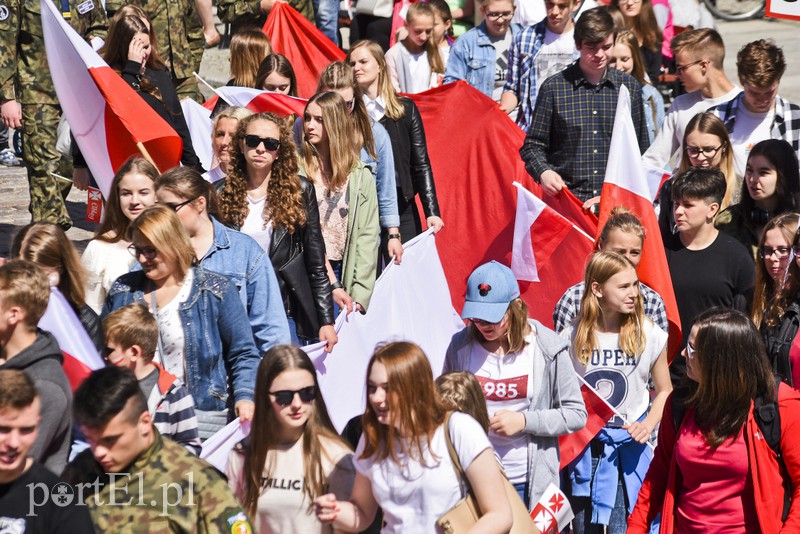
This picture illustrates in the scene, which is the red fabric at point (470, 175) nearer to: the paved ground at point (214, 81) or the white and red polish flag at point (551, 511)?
the paved ground at point (214, 81)

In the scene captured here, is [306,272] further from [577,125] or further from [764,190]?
[764,190]

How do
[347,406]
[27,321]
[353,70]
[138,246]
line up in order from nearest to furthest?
[27,321]
[138,246]
[347,406]
[353,70]

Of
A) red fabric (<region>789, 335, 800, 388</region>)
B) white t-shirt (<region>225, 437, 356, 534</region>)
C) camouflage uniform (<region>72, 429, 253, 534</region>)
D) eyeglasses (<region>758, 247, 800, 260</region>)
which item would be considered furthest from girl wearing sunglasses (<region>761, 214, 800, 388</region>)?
camouflage uniform (<region>72, 429, 253, 534</region>)

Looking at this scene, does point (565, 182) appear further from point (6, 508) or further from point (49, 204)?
point (6, 508)

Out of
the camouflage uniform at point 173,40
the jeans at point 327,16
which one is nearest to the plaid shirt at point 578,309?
the camouflage uniform at point 173,40

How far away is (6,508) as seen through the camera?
12.5 ft

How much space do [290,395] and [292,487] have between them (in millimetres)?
336

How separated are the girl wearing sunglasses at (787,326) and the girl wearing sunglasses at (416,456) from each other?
1879 mm

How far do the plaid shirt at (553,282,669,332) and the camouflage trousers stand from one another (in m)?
4.70

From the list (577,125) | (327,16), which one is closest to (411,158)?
(577,125)

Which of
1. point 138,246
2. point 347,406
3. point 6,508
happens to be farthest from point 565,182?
point 6,508

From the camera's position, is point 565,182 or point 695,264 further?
point 565,182

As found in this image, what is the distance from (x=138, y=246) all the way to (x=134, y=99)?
7.82 ft

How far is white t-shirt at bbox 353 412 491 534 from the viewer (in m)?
4.40
